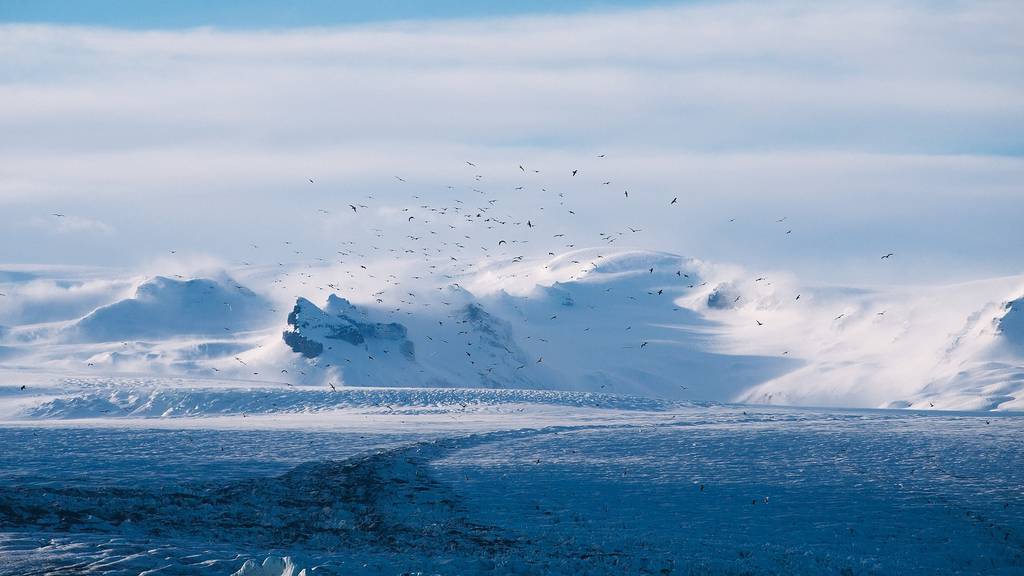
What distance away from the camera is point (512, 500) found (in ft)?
93.5

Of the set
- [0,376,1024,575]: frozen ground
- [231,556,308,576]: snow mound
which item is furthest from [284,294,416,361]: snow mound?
[231,556,308,576]: snow mound

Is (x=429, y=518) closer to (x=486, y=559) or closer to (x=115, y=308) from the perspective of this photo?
(x=486, y=559)

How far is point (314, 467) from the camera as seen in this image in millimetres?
33781

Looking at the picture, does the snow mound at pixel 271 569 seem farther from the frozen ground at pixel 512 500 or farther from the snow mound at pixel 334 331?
the snow mound at pixel 334 331

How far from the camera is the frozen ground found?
2182 cm

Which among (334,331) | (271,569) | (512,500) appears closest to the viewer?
(271,569)

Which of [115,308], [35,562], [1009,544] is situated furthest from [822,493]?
[115,308]

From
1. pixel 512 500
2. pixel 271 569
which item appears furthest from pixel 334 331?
pixel 271 569

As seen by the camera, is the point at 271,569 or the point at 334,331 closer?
the point at 271,569

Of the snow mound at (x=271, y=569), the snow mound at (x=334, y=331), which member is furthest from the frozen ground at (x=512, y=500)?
the snow mound at (x=334, y=331)

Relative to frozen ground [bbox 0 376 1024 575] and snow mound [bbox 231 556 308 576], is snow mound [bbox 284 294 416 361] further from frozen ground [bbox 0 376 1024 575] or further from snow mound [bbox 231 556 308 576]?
snow mound [bbox 231 556 308 576]

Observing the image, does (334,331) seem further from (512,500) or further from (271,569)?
(271,569)

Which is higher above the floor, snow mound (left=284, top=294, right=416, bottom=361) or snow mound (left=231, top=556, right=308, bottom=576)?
snow mound (left=284, top=294, right=416, bottom=361)

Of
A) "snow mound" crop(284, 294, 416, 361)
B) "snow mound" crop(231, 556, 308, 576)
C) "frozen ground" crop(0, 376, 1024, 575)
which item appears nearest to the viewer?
"snow mound" crop(231, 556, 308, 576)
